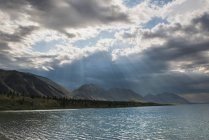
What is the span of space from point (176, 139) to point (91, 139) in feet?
73.8

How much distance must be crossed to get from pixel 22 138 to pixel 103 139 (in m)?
20.7

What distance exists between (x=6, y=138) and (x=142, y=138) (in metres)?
35.5

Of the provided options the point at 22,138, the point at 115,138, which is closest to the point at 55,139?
the point at 22,138

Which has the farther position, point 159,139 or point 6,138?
point 159,139

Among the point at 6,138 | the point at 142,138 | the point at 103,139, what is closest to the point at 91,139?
the point at 103,139

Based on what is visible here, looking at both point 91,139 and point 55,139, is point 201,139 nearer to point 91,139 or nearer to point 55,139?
point 91,139

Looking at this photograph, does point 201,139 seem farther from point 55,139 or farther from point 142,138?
point 55,139

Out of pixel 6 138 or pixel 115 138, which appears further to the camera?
pixel 115 138

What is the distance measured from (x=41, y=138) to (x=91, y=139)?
1289 cm

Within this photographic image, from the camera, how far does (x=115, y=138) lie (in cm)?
7938

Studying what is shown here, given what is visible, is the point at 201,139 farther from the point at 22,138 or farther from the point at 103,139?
the point at 22,138

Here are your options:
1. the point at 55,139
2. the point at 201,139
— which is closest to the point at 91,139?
the point at 55,139

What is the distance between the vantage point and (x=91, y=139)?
3012 inches

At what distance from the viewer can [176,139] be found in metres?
77.6
